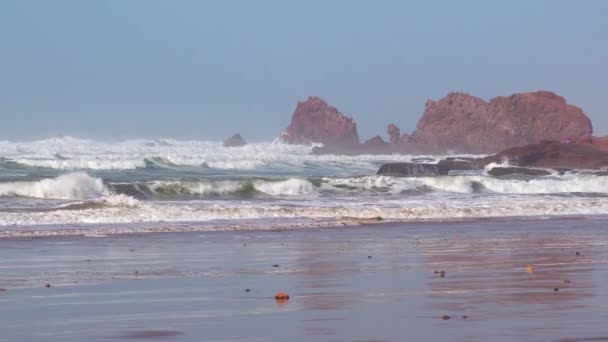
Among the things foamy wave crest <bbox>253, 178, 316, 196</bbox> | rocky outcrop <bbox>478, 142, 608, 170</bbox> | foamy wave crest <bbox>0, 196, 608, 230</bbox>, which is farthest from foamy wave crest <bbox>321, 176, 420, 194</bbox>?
rocky outcrop <bbox>478, 142, 608, 170</bbox>

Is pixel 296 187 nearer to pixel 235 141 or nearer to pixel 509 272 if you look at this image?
pixel 509 272

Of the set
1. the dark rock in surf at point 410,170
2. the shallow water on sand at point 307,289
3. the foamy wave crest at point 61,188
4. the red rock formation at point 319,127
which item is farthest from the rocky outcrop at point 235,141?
the shallow water on sand at point 307,289

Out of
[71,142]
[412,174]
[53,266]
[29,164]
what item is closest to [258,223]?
[53,266]

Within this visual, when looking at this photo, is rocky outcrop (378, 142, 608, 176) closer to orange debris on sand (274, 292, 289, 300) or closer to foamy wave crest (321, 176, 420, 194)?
foamy wave crest (321, 176, 420, 194)

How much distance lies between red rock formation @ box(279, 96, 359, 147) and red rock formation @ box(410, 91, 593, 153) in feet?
22.5

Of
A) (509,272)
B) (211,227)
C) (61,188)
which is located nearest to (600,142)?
(61,188)

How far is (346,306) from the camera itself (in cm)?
743

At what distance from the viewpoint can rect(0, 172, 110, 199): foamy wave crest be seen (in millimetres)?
27473

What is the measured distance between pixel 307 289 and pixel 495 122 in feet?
264

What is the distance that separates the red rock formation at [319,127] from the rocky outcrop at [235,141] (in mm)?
6211

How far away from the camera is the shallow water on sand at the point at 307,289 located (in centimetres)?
635

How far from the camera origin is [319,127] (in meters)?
93.4

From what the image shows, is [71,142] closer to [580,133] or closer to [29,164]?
[29,164]

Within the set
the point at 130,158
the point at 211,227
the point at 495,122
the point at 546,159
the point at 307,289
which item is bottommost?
the point at 211,227
